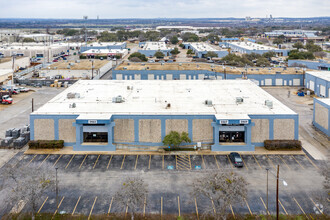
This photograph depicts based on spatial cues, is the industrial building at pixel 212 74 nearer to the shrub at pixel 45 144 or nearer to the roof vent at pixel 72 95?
the roof vent at pixel 72 95

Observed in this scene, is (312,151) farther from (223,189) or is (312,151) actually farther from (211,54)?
(211,54)

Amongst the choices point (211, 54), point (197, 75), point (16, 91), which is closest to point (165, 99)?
point (197, 75)

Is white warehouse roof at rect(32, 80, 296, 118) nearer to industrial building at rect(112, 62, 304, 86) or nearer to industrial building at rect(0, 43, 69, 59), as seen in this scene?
industrial building at rect(112, 62, 304, 86)

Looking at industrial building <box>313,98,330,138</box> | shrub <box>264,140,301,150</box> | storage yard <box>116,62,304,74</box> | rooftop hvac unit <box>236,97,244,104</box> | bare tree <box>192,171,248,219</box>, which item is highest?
storage yard <box>116,62,304,74</box>

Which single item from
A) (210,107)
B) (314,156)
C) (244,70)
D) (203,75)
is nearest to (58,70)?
(203,75)

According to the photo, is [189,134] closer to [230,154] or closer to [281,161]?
[230,154]

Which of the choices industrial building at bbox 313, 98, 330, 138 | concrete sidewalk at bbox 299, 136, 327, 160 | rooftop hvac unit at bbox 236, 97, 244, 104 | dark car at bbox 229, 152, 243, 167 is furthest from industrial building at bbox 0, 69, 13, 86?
industrial building at bbox 313, 98, 330, 138
